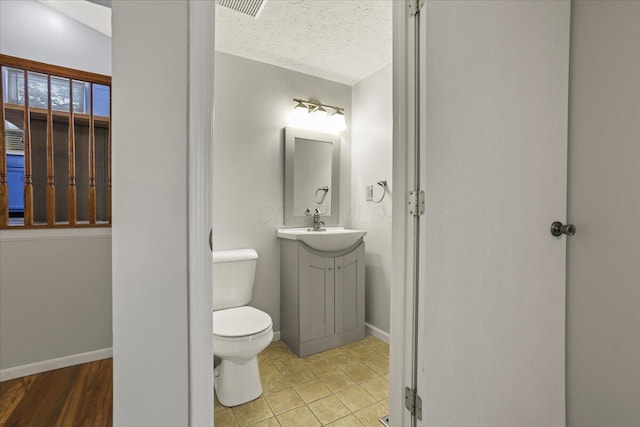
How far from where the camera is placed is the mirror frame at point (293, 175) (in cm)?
243

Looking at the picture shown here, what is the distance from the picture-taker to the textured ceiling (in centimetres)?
173

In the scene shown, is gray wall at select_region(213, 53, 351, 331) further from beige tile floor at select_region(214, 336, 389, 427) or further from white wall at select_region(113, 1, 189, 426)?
white wall at select_region(113, 1, 189, 426)

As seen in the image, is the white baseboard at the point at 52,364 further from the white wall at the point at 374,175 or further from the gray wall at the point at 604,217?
the gray wall at the point at 604,217

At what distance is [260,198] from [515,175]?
1.71 m

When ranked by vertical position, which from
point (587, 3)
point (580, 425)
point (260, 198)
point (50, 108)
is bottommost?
point (580, 425)

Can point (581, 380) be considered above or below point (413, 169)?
below

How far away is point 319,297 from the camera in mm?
2191

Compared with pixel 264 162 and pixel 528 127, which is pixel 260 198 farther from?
pixel 528 127

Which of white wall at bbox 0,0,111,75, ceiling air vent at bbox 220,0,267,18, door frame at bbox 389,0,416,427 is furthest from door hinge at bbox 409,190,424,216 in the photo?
white wall at bbox 0,0,111,75

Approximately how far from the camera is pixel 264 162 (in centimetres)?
236

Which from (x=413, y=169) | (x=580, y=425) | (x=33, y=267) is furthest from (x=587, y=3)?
(x=33, y=267)

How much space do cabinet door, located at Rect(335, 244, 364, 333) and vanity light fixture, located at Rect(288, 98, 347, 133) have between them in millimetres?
1078

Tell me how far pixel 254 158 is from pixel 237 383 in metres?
1.53

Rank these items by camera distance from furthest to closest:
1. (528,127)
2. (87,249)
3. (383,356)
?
(383,356), (87,249), (528,127)
